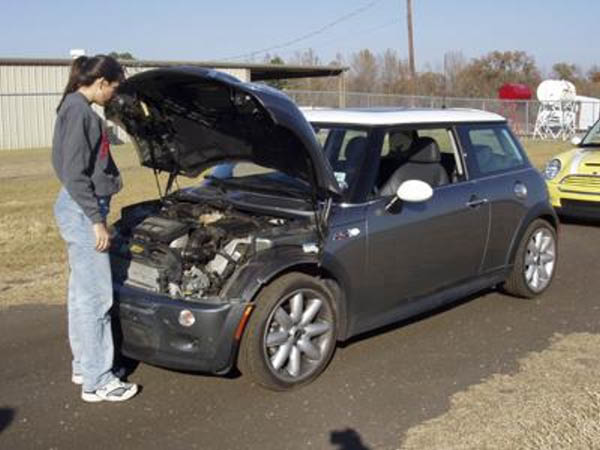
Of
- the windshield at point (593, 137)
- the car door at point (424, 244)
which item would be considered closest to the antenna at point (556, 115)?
the windshield at point (593, 137)

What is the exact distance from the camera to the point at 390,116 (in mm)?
5422

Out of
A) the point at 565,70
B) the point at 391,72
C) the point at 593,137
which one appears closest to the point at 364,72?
the point at 391,72

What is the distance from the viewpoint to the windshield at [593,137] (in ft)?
34.1

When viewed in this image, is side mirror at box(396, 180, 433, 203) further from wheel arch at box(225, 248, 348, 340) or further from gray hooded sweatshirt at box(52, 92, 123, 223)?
gray hooded sweatshirt at box(52, 92, 123, 223)

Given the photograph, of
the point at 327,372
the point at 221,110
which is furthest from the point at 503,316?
the point at 221,110

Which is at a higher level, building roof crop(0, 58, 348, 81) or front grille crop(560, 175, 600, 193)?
building roof crop(0, 58, 348, 81)

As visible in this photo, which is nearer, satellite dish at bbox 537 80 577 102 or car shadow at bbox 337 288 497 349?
car shadow at bbox 337 288 497 349

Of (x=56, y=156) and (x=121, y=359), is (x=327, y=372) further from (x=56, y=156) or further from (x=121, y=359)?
(x=56, y=156)

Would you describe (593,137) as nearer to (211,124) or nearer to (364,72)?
(211,124)

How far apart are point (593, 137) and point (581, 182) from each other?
1.20 m

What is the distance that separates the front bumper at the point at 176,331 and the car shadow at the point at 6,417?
735mm

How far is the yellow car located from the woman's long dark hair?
6940 millimetres

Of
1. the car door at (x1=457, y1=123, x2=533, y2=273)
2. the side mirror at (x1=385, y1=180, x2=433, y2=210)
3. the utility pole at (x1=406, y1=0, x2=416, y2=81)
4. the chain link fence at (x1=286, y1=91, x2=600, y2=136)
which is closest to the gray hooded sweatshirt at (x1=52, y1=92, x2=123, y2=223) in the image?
the side mirror at (x1=385, y1=180, x2=433, y2=210)

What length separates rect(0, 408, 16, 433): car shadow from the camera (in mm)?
4176
